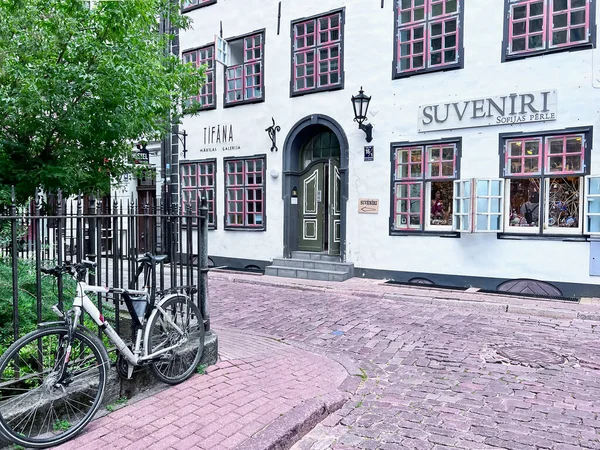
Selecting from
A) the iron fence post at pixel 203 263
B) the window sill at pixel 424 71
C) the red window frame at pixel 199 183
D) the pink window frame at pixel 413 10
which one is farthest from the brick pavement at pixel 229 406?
the red window frame at pixel 199 183

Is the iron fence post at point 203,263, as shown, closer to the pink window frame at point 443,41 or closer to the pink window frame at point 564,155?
the pink window frame at point 564,155

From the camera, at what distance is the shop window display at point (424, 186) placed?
33.9ft

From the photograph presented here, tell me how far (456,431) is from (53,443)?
2879 mm

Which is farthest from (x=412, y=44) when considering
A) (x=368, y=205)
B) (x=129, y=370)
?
(x=129, y=370)

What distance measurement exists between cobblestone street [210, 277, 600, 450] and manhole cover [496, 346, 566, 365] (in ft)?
0.04

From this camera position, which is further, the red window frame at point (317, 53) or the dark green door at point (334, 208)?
the dark green door at point (334, 208)

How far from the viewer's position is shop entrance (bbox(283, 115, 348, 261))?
12195 millimetres

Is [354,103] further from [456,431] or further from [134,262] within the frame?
[456,431]

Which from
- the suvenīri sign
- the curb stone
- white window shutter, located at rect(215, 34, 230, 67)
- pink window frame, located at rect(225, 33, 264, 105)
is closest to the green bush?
the curb stone

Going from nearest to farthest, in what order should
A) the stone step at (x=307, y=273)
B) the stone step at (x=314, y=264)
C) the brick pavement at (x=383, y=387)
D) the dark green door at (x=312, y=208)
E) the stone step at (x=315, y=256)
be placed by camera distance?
the brick pavement at (x=383, y=387) < the stone step at (x=307, y=273) < the stone step at (x=314, y=264) < the stone step at (x=315, y=256) < the dark green door at (x=312, y=208)

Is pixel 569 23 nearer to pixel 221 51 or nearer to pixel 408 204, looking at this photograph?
pixel 408 204

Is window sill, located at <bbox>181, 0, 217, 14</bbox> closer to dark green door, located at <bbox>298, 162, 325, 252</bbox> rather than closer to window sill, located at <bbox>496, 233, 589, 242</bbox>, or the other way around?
dark green door, located at <bbox>298, 162, 325, 252</bbox>

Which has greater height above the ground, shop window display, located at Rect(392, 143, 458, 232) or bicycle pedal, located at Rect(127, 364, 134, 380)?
shop window display, located at Rect(392, 143, 458, 232)

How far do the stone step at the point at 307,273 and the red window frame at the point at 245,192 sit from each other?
1.39 meters
